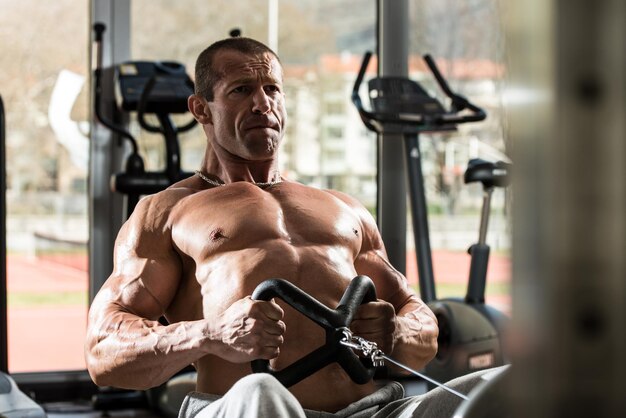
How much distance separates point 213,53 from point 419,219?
2.34 meters

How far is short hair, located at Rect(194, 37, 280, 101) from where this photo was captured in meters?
2.29

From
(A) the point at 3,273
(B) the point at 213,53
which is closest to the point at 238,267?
(B) the point at 213,53

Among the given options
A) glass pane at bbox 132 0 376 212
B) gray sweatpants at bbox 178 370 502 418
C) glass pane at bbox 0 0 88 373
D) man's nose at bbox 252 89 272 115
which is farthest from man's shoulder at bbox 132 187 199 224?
glass pane at bbox 132 0 376 212

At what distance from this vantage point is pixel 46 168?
4.74 meters

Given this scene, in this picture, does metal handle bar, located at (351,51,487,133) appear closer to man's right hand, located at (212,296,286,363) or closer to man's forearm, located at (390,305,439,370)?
man's forearm, located at (390,305,439,370)

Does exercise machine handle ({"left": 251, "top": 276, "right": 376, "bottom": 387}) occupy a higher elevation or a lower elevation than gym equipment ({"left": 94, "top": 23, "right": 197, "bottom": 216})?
lower

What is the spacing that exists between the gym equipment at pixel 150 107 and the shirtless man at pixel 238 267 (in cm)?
181

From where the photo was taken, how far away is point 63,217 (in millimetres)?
4777

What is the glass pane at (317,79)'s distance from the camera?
5.01 meters

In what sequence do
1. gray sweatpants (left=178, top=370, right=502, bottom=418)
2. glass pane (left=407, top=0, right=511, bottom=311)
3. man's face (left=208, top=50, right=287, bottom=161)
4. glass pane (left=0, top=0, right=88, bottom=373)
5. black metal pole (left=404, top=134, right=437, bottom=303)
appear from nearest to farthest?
gray sweatpants (left=178, top=370, right=502, bottom=418), man's face (left=208, top=50, right=287, bottom=161), black metal pole (left=404, top=134, right=437, bottom=303), glass pane (left=0, top=0, right=88, bottom=373), glass pane (left=407, top=0, right=511, bottom=311)

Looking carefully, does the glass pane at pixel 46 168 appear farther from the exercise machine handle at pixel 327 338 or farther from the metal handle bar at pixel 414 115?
the exercise machine handle at pixel 327 338

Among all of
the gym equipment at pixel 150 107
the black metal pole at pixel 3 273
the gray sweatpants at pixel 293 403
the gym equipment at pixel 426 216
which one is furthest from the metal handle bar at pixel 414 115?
the gray sweatpants at pixel 293 403

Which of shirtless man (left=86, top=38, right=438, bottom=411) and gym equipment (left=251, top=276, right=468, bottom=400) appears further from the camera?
shirtless man (left=86, top=38, right=438, bottom=411)

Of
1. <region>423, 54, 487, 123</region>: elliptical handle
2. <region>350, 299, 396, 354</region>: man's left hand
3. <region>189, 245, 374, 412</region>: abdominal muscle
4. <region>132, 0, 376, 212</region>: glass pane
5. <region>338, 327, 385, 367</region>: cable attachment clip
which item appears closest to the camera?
<region>338, 327, 385, 367</region>: cable attachment clip
